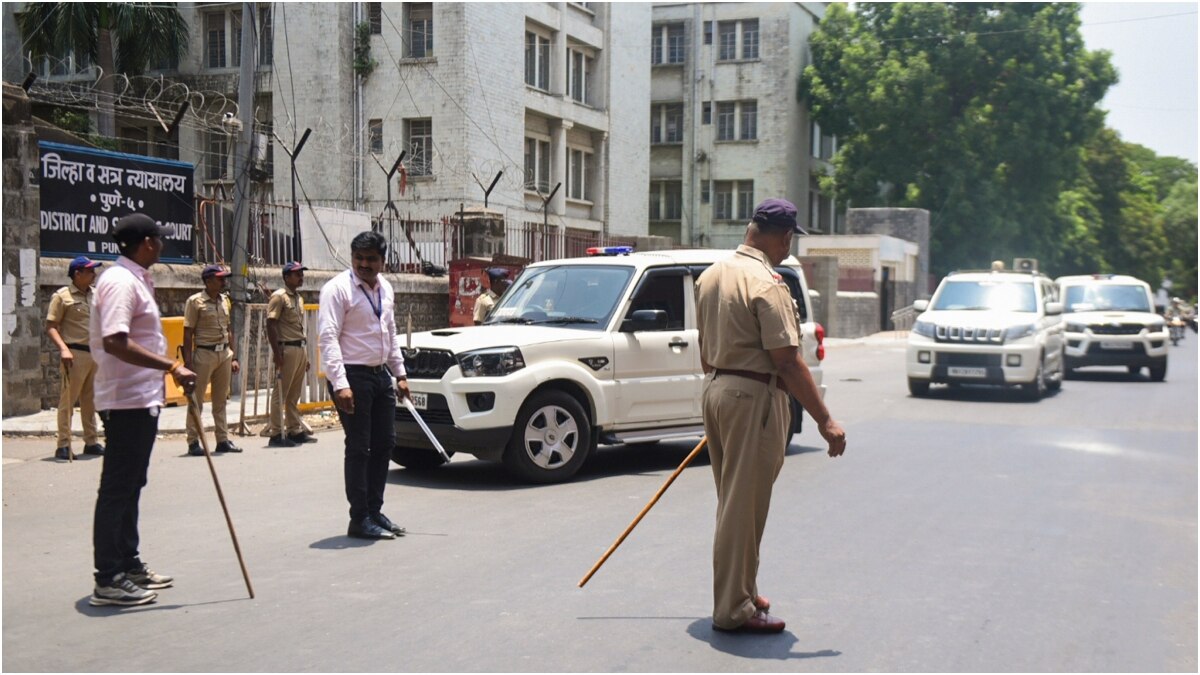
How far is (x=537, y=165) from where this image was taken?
3456 centimetres

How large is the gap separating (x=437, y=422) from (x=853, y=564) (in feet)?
12.5

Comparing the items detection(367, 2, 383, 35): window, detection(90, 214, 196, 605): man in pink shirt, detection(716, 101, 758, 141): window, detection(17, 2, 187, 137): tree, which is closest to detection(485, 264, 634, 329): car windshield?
detection(90, 214, 196, 605): man in pink shirt

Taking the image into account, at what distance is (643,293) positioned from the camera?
34.4 ft

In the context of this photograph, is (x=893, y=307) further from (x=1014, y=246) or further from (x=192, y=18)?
(x=192, y=18)

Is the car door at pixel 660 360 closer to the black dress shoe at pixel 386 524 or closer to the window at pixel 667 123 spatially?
the black dress shoe at pixel 386 524

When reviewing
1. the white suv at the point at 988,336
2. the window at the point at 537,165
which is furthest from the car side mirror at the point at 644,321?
the window at the point at 537,165

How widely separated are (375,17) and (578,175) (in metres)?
8.76

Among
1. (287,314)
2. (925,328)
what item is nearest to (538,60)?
(925,328)

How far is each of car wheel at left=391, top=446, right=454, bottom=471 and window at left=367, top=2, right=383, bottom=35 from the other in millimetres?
22416

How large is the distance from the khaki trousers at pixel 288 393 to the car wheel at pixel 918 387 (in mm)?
10166

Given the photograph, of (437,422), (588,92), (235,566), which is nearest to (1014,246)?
(588,92)

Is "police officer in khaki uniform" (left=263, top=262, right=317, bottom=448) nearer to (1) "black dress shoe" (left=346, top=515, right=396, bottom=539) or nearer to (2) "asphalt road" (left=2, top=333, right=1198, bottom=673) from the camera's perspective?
(2) "asphalt road" (left=2, top=333, right=1198, bottom=673)

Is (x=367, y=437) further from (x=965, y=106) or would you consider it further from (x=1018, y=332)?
(x=965, y=106)

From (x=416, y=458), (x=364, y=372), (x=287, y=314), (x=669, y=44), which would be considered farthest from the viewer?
(x=669, y=44)
